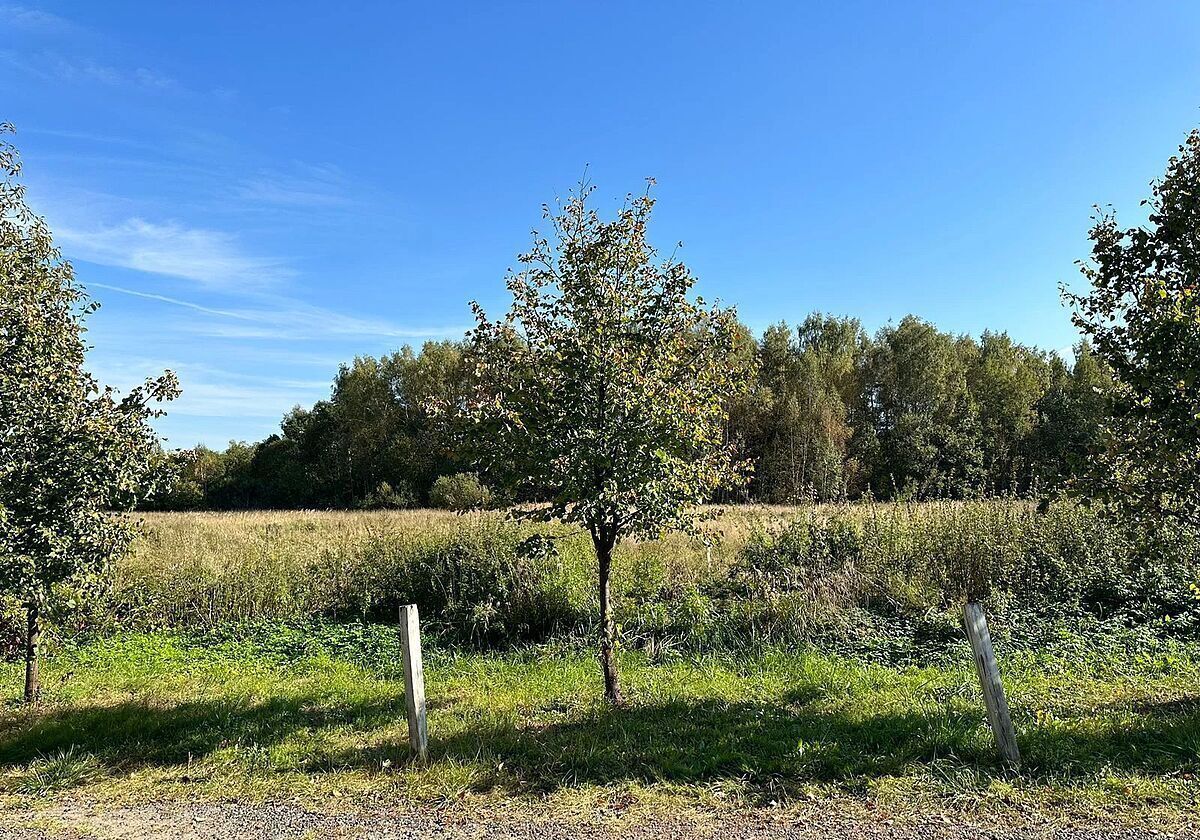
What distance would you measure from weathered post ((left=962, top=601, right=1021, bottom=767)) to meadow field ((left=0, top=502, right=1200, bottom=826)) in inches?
5.6

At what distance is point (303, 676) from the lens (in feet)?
25.7

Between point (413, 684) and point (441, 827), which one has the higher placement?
point (413, 684)

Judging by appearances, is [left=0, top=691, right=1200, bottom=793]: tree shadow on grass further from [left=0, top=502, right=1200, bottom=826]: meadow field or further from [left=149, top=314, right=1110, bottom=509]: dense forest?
[left=149, top=314, right=1110, bottom=509]: dense forest

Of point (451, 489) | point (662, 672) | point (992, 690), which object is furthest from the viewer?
point (451, 489)

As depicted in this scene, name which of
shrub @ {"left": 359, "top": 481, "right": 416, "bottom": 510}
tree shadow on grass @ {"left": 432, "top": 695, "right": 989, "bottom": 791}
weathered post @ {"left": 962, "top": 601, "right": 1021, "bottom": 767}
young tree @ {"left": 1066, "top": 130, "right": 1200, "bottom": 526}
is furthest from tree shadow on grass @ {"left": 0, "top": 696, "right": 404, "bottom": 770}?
shrub @ {"left": 359, "top": 481, "right": 416, "bottom": 510}

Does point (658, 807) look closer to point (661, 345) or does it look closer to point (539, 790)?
point (539, 790)

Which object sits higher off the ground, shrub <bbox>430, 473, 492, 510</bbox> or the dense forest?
the dense forest

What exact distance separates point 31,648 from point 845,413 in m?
38.4

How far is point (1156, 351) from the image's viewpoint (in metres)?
4.73

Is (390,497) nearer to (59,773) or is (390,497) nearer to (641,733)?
(59,773)

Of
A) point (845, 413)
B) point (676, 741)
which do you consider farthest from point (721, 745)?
point (845, 413)

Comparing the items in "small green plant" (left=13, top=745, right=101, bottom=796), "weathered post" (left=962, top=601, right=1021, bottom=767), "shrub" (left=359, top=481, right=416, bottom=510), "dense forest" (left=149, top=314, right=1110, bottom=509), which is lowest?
"small green plant" (left=13, top=745, right=101, bottom=796)

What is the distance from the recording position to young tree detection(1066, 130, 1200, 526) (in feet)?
15.2

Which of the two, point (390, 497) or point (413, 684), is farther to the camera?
point (390, 497)
